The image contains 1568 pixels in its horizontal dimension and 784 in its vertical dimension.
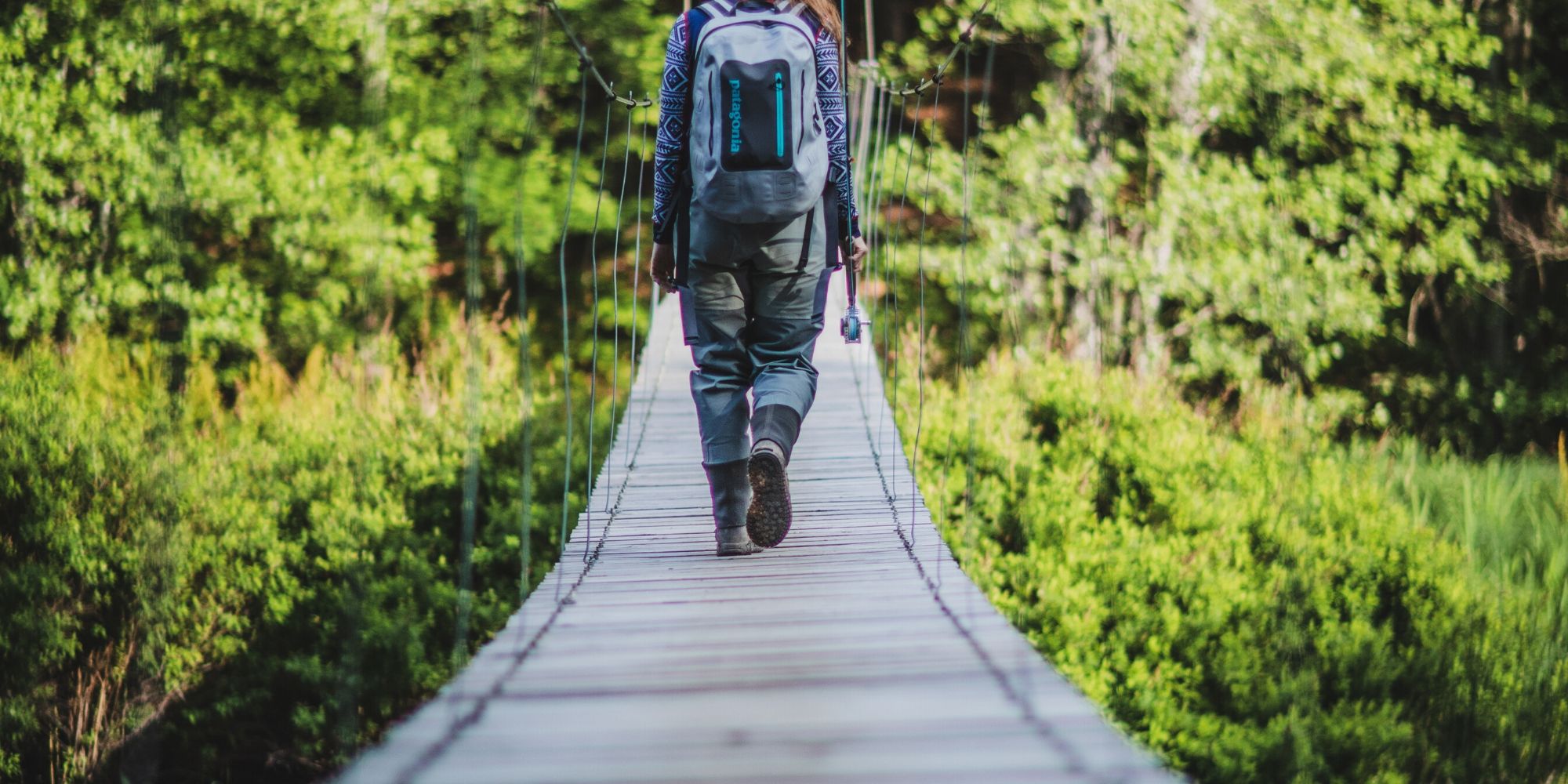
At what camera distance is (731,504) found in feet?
6.68

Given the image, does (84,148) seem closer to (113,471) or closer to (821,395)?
(113,471)

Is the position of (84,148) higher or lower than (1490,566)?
higher

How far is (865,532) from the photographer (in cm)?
224

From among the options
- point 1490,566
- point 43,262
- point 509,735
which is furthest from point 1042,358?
point 43,262

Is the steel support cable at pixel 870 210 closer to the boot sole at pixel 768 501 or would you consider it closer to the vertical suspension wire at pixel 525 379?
the boot sole at pixel 768 501

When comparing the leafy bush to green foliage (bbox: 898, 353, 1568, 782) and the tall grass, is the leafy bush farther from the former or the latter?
the tall grass

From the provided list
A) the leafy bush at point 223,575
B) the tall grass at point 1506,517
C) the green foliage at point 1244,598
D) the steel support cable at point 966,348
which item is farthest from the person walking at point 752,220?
the tall grass at point 1506,517

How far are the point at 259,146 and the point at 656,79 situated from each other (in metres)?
2.53

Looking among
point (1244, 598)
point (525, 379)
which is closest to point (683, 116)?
point (525, 379)

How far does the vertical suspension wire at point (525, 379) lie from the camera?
178cm

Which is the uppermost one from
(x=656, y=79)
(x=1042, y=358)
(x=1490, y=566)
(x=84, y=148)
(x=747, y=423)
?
(x=656, y=79)

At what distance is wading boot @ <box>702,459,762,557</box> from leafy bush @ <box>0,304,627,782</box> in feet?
6.50

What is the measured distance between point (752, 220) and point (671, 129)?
0.75 ft

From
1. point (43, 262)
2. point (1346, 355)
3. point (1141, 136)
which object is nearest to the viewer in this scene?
point (43, 262)
